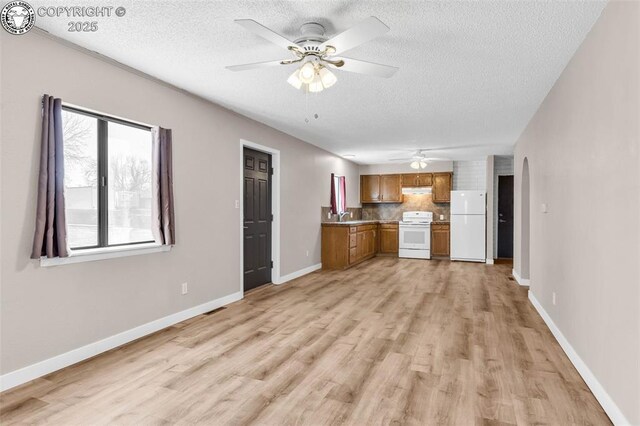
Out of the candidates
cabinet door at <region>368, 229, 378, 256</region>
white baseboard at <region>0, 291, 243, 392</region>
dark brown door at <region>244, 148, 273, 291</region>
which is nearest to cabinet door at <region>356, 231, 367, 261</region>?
cabinet door at <region>368, 229, 378, 256</region>

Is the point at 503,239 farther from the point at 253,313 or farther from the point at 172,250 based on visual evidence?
the point at 172,250

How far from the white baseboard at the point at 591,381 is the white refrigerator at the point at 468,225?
15.7 ft

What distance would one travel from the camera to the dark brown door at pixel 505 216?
8.56 meters

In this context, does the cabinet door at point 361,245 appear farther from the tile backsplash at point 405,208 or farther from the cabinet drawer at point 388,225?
the tile backsplash at point 405,208

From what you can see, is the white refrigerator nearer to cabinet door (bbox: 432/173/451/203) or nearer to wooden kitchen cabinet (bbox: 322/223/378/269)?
cabinet door (bbox: 432/173/451/203)

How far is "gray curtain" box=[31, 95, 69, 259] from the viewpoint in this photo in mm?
2533

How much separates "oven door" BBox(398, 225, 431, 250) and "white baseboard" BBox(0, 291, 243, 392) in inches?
231

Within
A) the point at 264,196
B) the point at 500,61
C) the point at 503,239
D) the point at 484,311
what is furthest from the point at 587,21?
the point at 503,239

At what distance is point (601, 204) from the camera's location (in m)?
2.26

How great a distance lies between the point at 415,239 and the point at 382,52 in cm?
663

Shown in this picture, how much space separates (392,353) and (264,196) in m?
3.31

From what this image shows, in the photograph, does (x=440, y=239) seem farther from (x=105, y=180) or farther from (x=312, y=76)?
(x=105, y=180)

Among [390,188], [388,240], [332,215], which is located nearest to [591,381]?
[332,215]

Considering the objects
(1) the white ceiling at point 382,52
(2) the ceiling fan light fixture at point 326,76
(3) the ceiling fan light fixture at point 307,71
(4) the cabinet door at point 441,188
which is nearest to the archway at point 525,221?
(1) the white ceiling at point 382,52
